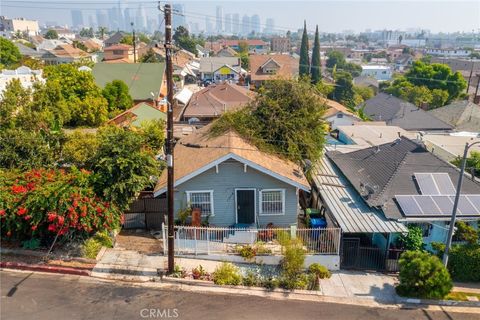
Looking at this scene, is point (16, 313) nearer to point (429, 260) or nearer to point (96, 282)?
point (96, 282)

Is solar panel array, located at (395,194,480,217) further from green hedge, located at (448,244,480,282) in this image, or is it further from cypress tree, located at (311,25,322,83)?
cypress tree, located at (311,25,322,83)

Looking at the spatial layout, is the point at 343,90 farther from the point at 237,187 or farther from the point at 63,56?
the point at 63,56

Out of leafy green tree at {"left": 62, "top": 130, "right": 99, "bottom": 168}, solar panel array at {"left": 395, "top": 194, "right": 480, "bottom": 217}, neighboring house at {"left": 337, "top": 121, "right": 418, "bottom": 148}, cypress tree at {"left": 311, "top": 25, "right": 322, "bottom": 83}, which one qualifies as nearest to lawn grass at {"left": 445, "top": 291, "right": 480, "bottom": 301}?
solar panel array at {"left": 395, "top": 194, "right": 480, "bottom": 217}

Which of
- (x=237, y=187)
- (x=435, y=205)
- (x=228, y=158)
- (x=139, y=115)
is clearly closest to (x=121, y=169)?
(x=228, y=158)

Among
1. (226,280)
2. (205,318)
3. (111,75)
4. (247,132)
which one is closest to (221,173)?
(247,132)

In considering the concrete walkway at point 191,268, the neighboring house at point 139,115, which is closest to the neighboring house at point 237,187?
the concrete walkway at point 191,268

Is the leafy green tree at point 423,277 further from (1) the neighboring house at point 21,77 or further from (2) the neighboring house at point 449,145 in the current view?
(1) the neighboring house at point 21,77

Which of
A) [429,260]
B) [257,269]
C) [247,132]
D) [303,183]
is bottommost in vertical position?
[257,269]
